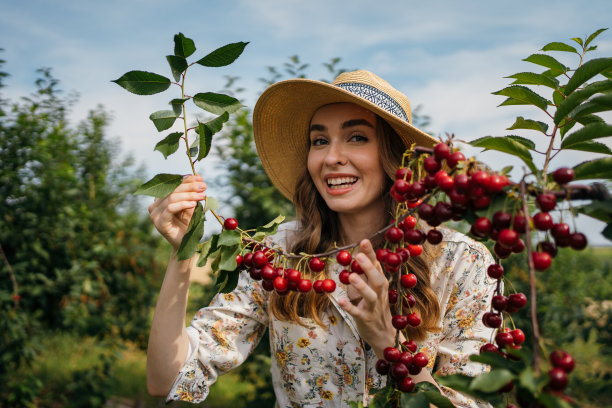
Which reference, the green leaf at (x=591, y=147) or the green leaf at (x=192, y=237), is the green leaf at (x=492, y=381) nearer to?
the green leaf at (x=591, y=147)

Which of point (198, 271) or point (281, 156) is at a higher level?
point (281, 156)

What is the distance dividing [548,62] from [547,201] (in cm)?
72

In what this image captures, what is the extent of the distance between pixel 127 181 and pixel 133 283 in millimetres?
1176

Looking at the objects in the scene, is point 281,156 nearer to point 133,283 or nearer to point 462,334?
point 462,334

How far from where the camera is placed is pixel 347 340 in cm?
188

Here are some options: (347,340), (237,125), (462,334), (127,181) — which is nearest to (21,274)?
(127,181)

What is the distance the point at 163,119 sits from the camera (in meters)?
1.22

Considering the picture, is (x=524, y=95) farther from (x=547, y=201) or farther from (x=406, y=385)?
(x=406, y=385)

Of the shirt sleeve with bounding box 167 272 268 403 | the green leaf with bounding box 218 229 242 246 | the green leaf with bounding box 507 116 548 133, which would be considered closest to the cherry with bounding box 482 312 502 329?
the green leaf with bounding box 507 116 548 133

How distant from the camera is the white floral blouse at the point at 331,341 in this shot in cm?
179

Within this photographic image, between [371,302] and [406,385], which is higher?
[371,302]

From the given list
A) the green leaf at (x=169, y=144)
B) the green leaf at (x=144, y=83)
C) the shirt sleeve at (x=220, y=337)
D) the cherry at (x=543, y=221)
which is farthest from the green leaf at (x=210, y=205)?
the cherry at (x=543, y=221)

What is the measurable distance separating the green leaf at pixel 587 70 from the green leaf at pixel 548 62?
163mm

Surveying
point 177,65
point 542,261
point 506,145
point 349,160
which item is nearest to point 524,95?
point 506,145
